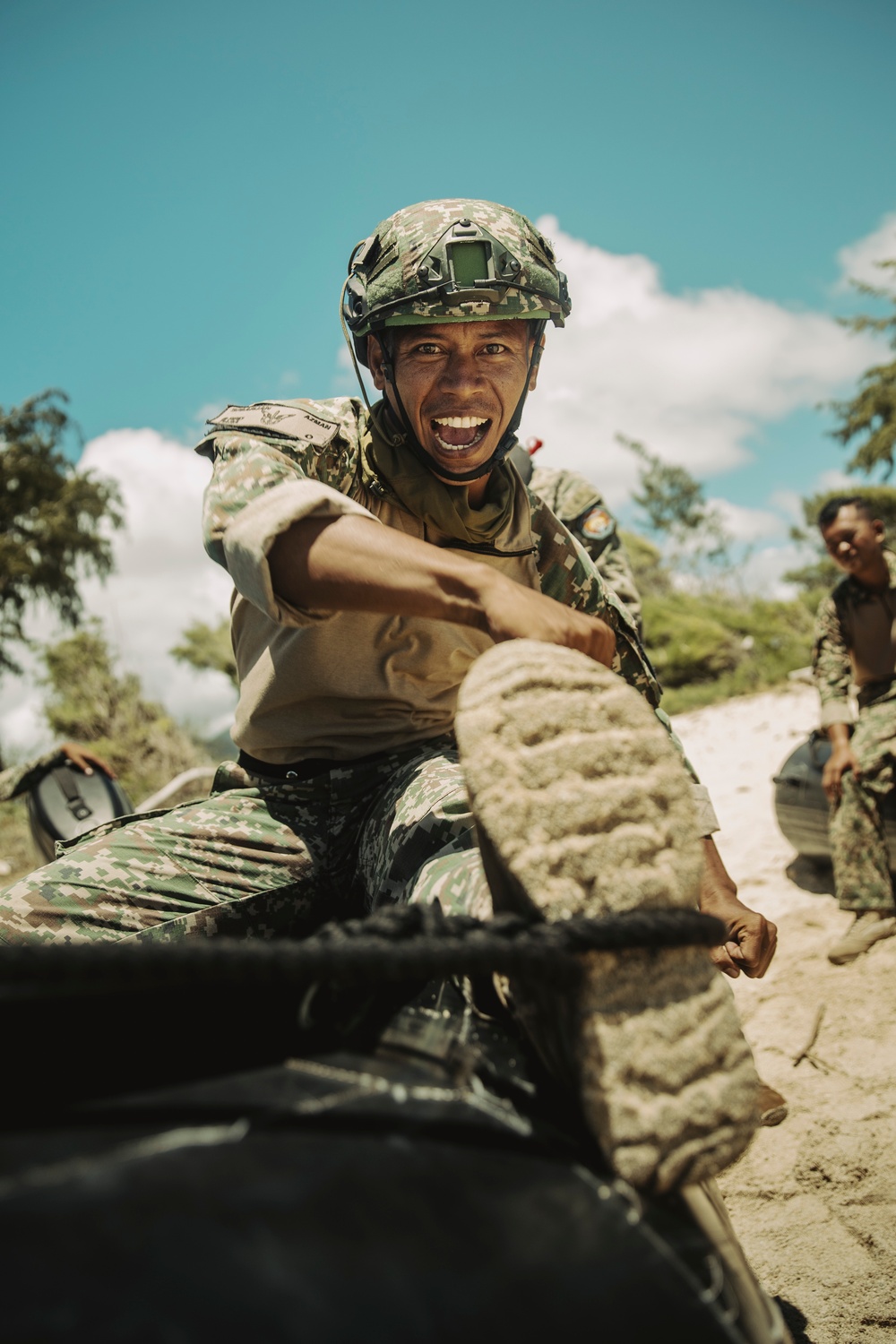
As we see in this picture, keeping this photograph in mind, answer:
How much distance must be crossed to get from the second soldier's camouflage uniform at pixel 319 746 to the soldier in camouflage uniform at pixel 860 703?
3311 millimetres

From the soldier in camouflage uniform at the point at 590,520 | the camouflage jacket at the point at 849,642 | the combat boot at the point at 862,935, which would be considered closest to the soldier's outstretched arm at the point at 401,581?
the soldier in camouflage uniform at the point at 590,520

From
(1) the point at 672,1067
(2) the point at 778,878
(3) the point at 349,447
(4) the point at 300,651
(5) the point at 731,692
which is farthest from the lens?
(5) the point at 731,692

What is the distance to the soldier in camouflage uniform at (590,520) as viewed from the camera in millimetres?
4402

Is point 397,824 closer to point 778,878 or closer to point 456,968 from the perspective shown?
point 456,968

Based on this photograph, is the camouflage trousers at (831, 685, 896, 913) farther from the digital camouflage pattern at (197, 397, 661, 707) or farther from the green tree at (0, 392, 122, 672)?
the green tree at (0, 392, 122, 672)

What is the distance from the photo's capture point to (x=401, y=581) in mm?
1337

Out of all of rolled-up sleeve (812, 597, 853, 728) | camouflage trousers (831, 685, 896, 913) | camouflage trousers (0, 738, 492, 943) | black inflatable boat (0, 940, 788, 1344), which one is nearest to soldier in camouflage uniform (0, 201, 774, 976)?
camouflage trousers (0, 738, 492, 943)

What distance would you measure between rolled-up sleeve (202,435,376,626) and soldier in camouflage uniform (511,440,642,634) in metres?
2.83

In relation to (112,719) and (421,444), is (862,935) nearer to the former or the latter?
(421,444)

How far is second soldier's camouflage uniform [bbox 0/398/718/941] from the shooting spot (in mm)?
1709

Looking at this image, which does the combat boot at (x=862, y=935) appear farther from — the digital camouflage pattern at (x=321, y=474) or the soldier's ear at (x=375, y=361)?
the soldier's ear at (x=375, y=361)

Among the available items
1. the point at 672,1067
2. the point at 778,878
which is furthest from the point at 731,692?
the point at 672,1067

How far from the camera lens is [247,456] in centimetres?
163

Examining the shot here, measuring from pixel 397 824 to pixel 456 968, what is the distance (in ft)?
2.77
